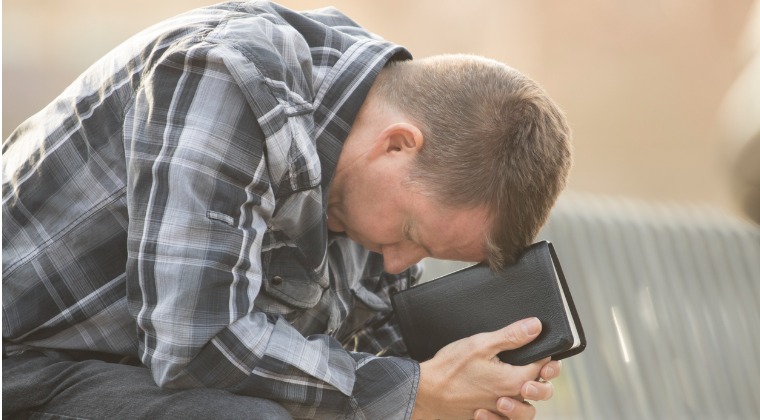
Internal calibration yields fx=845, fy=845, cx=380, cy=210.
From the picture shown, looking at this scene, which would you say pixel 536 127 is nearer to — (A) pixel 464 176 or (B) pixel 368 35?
(A) pixel 464 176

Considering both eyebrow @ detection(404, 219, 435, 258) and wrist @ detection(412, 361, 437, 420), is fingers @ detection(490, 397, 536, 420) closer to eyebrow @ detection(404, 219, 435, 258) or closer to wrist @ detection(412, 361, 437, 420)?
wrist @ detection(412, 361, 437, 420)

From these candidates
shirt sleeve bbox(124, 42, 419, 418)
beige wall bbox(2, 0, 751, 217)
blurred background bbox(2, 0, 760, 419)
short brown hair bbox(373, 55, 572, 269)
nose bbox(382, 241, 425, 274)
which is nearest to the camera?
shirt sleeve bbox(124, 42, 419, 418)

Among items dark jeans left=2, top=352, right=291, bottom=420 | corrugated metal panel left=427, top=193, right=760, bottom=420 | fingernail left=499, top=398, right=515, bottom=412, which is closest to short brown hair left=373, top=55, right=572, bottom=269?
fingernail left=499, top=398, right=515, bottom=412

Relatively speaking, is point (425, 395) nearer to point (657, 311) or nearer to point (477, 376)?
point (477, 376)

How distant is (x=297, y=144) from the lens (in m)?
1.08

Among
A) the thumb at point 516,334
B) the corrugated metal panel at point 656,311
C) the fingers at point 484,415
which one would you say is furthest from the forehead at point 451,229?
the corrugated metal panel at point 656,311

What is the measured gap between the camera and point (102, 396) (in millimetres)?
1008

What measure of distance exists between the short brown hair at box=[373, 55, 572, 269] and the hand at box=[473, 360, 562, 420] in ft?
0.63

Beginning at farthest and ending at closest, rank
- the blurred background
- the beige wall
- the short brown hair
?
the beige wall
the blurred background
the short brown hair

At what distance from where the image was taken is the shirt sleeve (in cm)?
98

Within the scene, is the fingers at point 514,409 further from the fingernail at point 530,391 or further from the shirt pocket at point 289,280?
the shirt pocket at point 289,280

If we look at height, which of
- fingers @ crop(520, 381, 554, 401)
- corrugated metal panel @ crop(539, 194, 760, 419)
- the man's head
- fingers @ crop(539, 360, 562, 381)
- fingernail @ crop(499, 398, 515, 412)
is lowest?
corrugated metal panel @ crop(539, 194, 760, 419)

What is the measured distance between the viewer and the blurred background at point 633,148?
8.89 ft

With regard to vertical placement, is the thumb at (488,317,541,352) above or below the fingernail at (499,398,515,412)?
above
